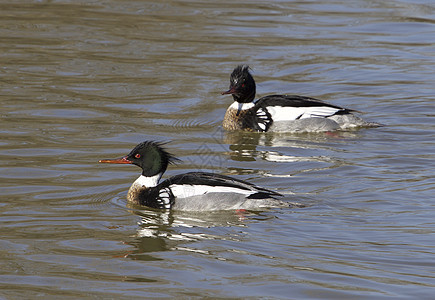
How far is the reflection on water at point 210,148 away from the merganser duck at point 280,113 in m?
0.21

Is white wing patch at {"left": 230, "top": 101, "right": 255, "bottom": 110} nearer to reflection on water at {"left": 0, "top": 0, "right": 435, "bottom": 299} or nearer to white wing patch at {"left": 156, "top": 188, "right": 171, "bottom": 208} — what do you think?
reflection on water at {"left": 0, "top": 0, "right": 435, "bottom": 299}

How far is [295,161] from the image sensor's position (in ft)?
35.8

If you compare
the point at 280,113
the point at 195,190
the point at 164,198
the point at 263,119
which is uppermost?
the point at 280,113

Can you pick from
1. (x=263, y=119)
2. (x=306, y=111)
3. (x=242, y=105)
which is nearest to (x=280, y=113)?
(x=263, y=119)

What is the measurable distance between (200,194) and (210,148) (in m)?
2.63

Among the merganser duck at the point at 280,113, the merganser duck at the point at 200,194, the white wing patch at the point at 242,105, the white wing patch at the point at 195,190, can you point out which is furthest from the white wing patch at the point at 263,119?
the white wing patch at the point at 195,190

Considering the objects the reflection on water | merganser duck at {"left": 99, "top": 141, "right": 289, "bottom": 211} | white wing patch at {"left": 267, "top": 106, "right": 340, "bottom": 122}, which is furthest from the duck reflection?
merganser duck at {"left": 99, "top": 141, "right": 289, "bottom": 211}

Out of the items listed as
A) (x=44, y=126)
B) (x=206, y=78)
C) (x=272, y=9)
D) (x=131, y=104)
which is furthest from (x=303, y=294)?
(x=272, y=9)

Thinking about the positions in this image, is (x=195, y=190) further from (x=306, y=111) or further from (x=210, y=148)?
(x=306, y=111)

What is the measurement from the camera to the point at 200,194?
30.1 feet

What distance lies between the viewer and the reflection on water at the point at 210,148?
7281 millimetres

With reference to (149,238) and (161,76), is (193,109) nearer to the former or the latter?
(161,76)

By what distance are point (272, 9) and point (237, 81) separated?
20.9 ft

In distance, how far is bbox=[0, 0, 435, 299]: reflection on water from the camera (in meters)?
7.28
